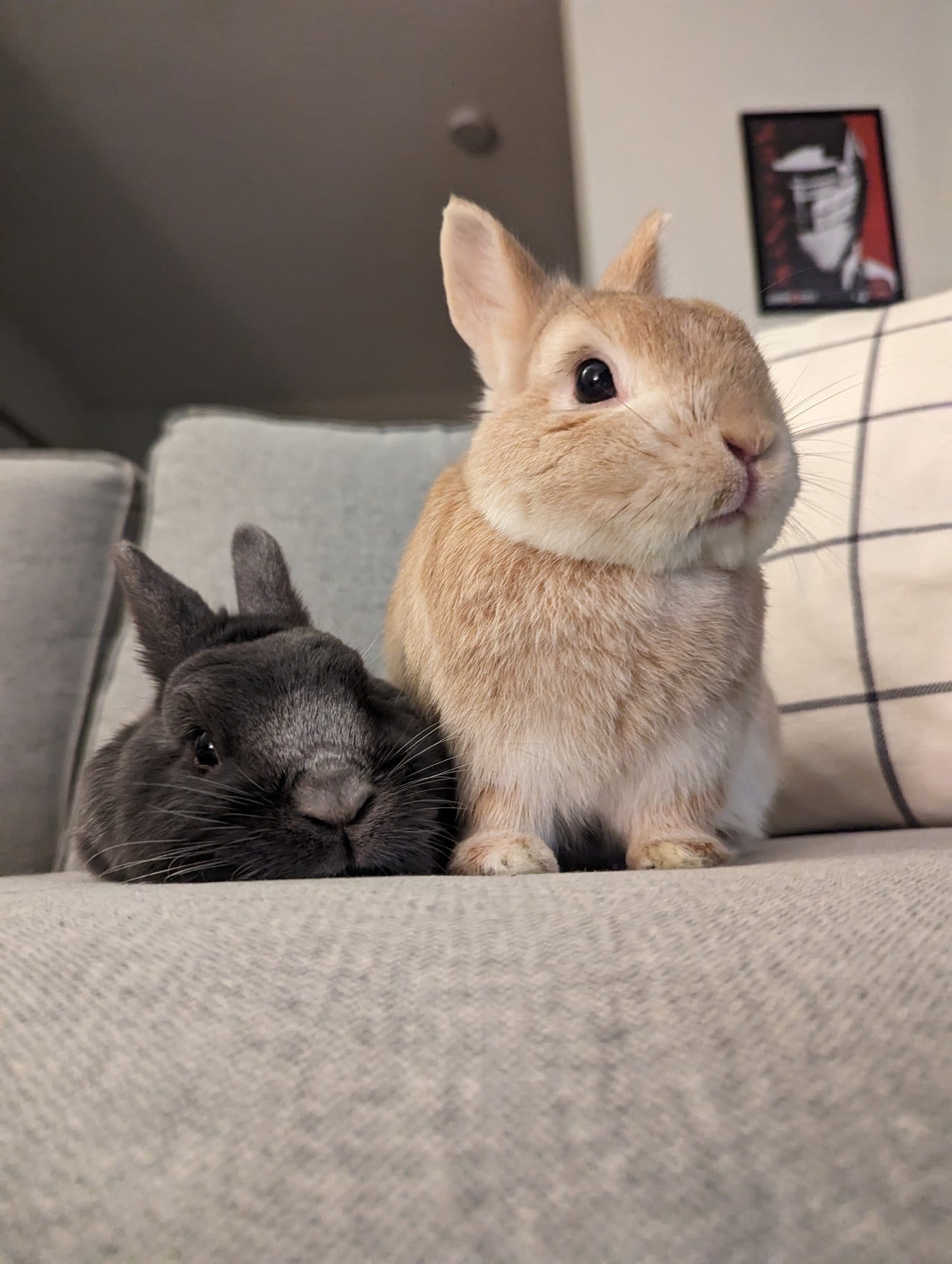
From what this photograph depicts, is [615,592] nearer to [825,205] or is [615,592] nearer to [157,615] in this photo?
[157,615]

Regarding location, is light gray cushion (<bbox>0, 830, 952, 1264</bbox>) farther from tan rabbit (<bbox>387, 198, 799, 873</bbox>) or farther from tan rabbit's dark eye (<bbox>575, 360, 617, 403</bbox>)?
tan rabbit's dark eye (<bbox>575, 360, 617, 403</bbox>)

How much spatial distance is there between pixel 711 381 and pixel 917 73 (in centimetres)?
208

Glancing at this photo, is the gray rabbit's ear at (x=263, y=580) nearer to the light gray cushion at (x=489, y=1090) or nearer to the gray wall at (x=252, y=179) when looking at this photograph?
the light gray cushion at (x=489, y=1090)

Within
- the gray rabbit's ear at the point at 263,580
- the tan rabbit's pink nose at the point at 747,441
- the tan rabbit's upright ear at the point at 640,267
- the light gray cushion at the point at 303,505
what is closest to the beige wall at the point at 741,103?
the light gray cushion at the point at 303,505

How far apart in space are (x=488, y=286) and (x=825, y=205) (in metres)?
1.69

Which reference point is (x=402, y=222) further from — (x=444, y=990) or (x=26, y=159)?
(x=444, y=990)

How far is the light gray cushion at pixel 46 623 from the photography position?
1173 millimetres

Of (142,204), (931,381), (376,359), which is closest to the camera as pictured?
(931,381)

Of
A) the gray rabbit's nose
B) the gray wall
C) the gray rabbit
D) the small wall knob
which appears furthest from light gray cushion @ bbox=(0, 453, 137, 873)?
the small wall knob

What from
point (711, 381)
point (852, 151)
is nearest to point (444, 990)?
point (711, 381)

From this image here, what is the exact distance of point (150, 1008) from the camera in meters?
0.33

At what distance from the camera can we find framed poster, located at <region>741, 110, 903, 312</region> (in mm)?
2104

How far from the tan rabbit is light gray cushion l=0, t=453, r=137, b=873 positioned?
0.71 metres

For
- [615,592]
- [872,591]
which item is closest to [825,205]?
[872,591]
